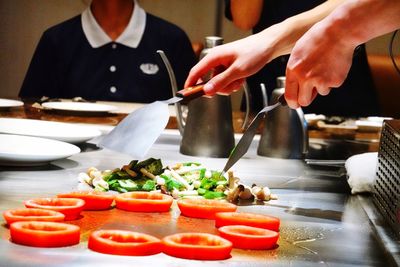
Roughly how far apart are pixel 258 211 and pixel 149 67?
103 inches

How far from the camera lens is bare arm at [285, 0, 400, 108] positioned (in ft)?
5.07

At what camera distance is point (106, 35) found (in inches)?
169

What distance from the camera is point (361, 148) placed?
9.18ft

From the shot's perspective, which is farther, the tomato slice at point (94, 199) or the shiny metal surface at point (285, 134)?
the shiny metal surface at point (285, 134)

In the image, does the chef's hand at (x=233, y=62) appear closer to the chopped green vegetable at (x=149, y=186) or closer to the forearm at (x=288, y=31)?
the forearm at (x=288, y=31)

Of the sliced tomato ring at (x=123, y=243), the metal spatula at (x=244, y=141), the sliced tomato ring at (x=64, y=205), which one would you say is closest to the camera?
the sliced tomato ring at (x=123, y=243)

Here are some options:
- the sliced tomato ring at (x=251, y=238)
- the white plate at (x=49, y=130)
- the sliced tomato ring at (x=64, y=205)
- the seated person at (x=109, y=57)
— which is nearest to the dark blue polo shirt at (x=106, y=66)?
the seated person at (x=109, y=57)

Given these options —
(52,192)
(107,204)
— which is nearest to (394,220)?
(107,204)

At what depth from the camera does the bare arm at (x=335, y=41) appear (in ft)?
5.07

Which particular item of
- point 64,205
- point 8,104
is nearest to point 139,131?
point 64,205

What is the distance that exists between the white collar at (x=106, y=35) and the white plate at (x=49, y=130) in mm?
1834

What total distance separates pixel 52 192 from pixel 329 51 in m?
0.68

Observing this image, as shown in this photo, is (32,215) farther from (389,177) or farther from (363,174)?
(363,174)

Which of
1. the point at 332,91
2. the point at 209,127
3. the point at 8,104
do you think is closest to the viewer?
the point at 209,127
